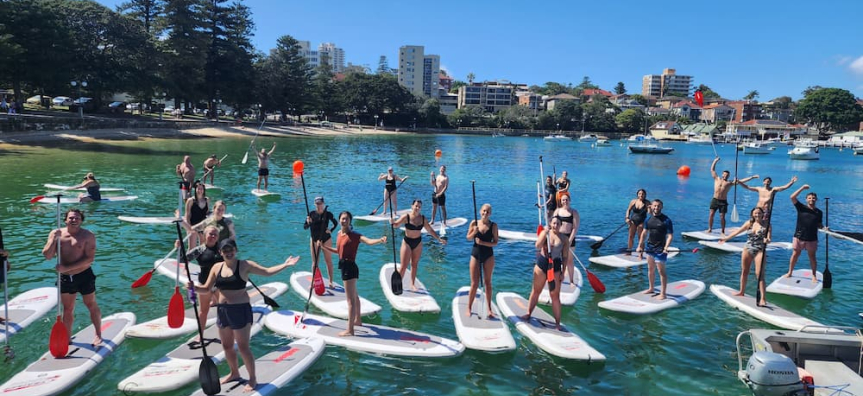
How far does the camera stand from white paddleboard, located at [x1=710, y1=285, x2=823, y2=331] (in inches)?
404

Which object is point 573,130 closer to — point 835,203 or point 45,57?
point 835,203

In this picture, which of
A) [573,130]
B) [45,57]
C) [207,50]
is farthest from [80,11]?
[573,130]

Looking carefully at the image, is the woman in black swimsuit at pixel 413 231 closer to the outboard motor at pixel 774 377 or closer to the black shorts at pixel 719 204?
the outboard motor at pixel 774 377

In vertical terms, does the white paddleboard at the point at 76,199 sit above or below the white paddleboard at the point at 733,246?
above

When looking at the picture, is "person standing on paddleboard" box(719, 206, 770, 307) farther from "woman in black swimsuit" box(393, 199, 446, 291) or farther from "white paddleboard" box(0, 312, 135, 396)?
"white paddleboard" box(0, 312, 135, 396)

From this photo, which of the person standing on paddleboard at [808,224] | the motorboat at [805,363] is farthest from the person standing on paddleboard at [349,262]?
the person standing on paddleboard at [808,224]

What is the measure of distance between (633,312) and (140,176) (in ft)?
96.9

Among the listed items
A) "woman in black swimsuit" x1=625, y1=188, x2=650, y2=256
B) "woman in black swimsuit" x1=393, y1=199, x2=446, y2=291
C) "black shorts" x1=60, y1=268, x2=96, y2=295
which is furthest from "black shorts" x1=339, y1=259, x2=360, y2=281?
"woman in black swimsuit" x1=625, y1=188, x2=650, y2=256

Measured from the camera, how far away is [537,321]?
10000mm

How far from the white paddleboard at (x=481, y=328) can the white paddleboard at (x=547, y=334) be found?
0.99 feet

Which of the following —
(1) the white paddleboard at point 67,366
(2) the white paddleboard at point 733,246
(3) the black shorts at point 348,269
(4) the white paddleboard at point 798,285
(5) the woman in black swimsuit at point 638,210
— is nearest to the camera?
(1) the white paddleboard at point 67,366

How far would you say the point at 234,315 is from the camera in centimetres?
661

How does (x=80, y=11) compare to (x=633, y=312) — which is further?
(x=80, y=11)

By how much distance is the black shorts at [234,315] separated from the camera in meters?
6.60
